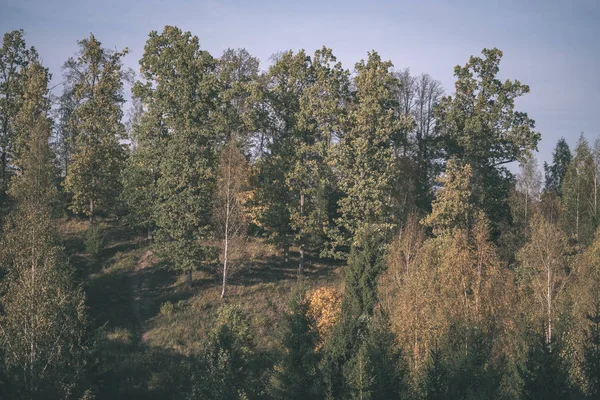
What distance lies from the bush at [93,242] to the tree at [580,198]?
40106 millimetres

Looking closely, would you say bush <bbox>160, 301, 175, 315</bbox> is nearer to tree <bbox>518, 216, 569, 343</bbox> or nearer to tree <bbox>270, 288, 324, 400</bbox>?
tree <bbox>270, 288, 324, 400</bbox>

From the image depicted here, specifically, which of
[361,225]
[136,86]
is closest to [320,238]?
[361,225]

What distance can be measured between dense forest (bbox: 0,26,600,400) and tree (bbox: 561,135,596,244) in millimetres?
341

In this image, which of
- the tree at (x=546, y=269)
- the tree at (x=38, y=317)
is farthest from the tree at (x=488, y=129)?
the tree at (x=38, y=317)

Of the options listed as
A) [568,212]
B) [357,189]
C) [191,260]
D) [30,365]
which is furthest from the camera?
[568,212]

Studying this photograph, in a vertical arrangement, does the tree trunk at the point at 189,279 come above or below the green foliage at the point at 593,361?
above

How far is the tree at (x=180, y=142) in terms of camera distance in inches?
1834

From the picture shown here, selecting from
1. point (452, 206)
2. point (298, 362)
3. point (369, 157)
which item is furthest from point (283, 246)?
point (298, 362)

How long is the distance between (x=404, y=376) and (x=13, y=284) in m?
20.6

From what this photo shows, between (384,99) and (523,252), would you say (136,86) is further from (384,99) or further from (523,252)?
(523,252)

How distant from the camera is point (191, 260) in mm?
45531

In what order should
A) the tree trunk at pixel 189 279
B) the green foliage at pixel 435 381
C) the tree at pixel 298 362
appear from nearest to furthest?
the green foliage at pixel 435 381 < the tree at pixel 298 362 < the tree trunk at pixel 189 279

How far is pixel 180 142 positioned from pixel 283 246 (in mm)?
12319

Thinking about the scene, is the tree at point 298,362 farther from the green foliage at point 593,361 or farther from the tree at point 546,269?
the green foliage at point 593,361
